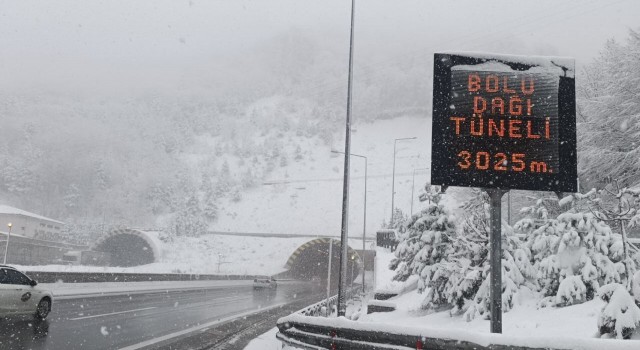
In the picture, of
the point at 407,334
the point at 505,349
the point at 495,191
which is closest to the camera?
the point at 505,349

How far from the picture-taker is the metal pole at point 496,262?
7.92 metres

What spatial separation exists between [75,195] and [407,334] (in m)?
132

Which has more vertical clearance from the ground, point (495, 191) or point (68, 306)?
point (495, 191)

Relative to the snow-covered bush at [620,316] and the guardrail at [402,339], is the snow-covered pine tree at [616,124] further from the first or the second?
the guardrail at [402,339]

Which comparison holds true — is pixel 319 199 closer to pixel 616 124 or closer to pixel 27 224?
pixel 27 224

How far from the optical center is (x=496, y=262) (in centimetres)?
→ 823

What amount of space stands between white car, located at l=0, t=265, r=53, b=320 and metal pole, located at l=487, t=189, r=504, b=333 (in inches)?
437

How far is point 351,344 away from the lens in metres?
6.96

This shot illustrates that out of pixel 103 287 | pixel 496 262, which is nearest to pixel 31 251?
pixel 103 287

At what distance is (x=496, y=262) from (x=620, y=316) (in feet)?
6.99

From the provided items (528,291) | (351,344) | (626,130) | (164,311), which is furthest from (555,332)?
(626,130)

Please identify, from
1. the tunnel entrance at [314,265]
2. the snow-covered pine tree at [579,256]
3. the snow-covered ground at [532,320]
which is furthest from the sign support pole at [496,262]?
the tunnel entrance at [314,265]

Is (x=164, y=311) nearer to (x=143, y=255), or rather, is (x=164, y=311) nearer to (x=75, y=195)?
(x=143, y=255)

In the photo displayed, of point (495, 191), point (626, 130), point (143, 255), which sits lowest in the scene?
point (143, 255)
